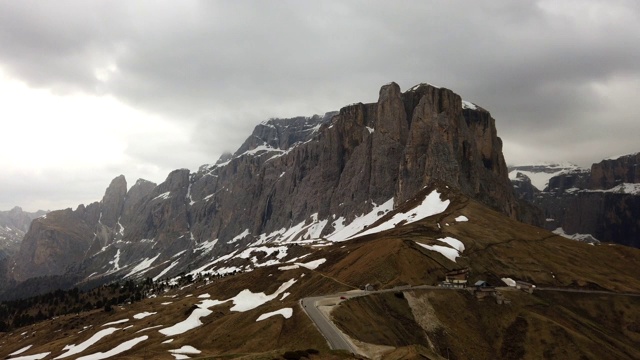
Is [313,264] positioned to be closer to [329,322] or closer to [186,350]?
[186,350]

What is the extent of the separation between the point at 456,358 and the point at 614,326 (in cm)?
5966

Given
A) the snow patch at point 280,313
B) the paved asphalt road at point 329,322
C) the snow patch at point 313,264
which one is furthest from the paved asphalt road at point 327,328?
the snow patch at point 313,264

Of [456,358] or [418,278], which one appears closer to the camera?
[456,358]

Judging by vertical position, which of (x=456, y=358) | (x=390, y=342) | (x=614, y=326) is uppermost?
(x=390, y=342)

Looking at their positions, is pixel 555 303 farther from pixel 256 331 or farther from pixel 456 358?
pixel 256 331

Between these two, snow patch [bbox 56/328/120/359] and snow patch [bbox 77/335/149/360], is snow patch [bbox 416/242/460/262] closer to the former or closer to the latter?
snow patch [bbox 77/335/149/360]

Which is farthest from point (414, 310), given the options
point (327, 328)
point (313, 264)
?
point (313, 264)

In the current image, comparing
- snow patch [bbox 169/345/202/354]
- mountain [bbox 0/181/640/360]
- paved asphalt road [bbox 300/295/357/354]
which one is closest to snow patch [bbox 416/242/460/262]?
mountain [bbox 0/181/640/360]

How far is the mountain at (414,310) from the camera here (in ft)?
260

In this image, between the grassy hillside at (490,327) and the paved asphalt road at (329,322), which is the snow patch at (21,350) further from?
the grassy hillside at (490,327)

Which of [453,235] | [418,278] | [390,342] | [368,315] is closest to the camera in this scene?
[390,342]

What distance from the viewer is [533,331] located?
9925cm

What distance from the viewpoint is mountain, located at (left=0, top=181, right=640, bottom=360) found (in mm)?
79188

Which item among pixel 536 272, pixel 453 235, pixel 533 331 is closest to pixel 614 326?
pixel 536 272
